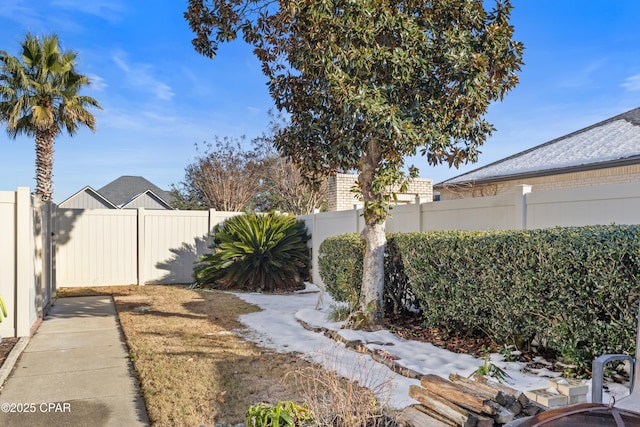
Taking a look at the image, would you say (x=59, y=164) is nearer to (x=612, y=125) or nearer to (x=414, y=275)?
(x=414, y=275)

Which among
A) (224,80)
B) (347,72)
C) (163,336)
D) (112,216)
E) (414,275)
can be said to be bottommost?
(163,336)

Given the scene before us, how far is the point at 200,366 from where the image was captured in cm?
462

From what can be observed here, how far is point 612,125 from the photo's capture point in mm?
12016

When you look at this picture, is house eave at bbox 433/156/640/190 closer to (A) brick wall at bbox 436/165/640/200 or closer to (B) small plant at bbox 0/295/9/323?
(A) brick wall at bbox 436/165/640/200

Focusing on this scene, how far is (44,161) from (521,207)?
12.3 m

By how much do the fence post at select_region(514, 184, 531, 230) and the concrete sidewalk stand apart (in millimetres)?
4341

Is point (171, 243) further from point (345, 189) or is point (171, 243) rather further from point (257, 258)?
point (345, 189)

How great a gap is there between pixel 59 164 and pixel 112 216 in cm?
249

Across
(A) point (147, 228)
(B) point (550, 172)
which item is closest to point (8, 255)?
(A) point (147, 228)

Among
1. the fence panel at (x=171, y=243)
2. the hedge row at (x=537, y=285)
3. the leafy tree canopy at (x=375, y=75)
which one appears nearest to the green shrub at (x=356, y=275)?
the leafy tree canopy at (x=375, y=75)

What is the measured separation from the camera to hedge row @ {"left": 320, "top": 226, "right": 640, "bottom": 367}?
3.50 meters

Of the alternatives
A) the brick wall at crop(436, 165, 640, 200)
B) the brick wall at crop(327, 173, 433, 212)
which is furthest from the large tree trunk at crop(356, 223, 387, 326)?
the brick wall at crop(327, 173, 433, 212)

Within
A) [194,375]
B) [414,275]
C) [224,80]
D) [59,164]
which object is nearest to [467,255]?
[414,275]

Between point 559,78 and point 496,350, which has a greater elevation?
point 559,78
